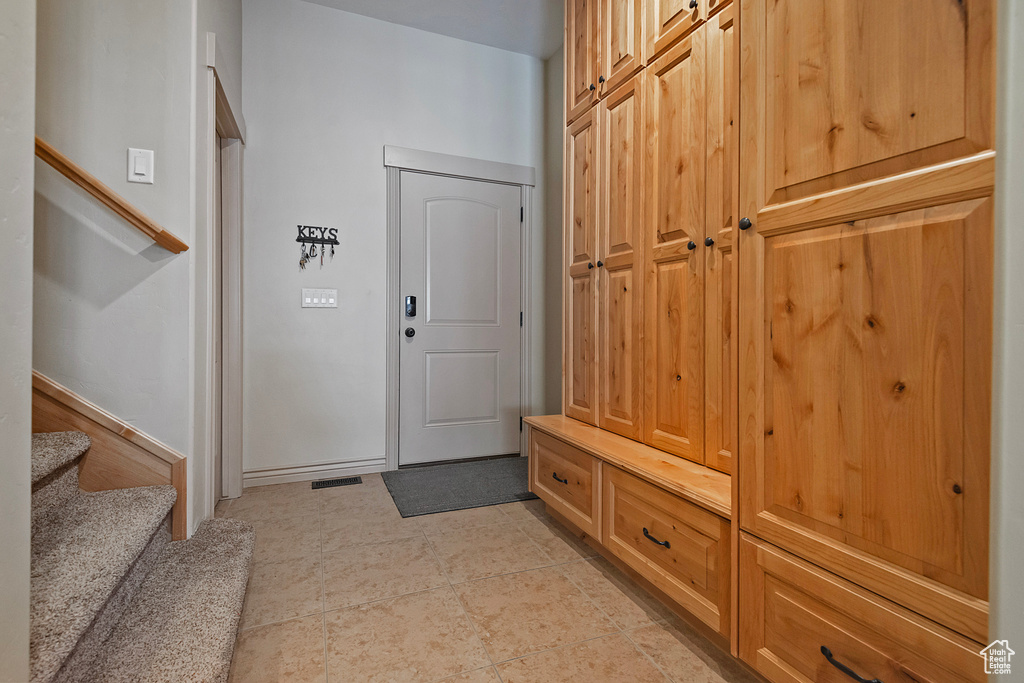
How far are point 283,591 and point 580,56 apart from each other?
2622 millimetres

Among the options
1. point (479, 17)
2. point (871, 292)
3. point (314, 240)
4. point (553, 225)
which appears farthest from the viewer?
point (553, 225)

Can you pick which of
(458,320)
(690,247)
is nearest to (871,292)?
(690,247)

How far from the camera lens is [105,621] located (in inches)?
45.3

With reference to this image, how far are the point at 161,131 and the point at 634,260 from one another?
178 cm

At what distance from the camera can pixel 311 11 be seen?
2986 millimetres

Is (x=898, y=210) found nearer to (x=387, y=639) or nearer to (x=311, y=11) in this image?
(x=387, y=639)

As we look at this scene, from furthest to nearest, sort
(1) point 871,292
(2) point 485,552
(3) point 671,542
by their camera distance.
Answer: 1. (2) point 485,552
2. (3) point 671,542
3. (1) point 871,292

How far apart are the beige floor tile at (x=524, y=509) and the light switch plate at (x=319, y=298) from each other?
161cm

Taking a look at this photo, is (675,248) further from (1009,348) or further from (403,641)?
(403,641)

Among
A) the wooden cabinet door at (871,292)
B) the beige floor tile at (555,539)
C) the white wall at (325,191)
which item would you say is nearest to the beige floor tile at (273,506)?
the white wall at (325,191)

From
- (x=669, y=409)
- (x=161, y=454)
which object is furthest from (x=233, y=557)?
(x=669, y=409)

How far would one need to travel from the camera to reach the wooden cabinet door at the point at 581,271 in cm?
225

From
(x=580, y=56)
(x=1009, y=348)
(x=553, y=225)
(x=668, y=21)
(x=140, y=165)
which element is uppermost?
(x=580, y=56)

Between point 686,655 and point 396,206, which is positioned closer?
point 686,655
